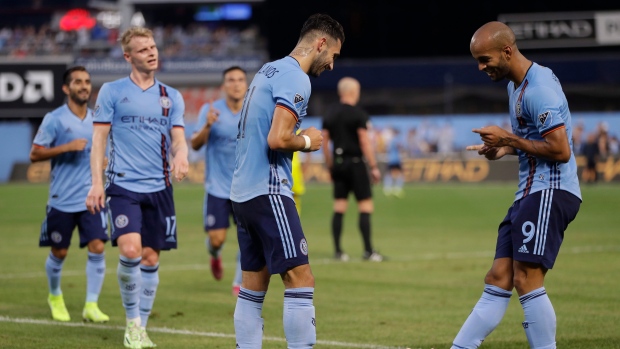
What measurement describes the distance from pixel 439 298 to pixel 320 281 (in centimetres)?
207

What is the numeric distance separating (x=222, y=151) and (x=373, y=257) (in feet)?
13.9

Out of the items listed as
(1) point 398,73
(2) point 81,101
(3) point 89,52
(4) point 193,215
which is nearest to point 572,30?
(4) point 193,215

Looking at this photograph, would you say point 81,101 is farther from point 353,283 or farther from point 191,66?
point 191,66

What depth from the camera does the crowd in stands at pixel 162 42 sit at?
52719 millimetres

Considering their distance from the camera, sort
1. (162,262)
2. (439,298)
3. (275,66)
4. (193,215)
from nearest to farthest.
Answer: (275,66) → (439,298) → (162,262) → (193,215)

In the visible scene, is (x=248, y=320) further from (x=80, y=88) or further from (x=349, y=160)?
(x=349, y=160)

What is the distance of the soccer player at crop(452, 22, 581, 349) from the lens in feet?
21.4

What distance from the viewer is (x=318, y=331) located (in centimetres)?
929

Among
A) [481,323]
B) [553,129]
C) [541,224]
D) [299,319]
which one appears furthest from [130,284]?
[553,129]

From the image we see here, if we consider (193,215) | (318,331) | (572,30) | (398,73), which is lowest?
(318,331)

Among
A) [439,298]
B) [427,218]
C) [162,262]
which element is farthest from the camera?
[427,218]

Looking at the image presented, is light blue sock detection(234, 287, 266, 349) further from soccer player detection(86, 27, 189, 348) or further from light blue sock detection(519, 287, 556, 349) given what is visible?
soccer player detection(86, 27, 189, 348)

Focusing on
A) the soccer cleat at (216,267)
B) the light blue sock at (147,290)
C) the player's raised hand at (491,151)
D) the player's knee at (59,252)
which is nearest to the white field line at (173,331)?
the light blue sock at (147,290)

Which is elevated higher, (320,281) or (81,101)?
(81,101)
